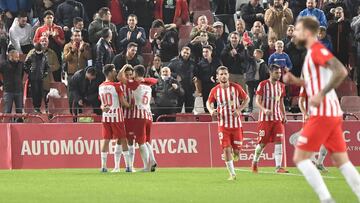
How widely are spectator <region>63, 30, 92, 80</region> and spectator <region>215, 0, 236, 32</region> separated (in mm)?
4552

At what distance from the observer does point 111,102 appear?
22.2 meters

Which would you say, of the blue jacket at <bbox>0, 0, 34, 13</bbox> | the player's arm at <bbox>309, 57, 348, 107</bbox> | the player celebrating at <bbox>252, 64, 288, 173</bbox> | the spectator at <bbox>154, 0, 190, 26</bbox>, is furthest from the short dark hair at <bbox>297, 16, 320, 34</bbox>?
the blue jacket at <bbox>0, 0, 34, 13</bbox>

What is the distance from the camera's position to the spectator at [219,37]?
27.0m

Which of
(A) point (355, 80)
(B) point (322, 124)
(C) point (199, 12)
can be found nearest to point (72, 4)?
(C) point (199, 12)

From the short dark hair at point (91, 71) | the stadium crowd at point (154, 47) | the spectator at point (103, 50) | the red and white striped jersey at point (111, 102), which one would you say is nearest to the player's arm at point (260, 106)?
the red and white striped jersey at point (111, 102)

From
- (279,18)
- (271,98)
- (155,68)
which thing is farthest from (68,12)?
(271,98)

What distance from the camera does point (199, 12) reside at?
29.6 m

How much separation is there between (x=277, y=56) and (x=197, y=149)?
9.78 ft

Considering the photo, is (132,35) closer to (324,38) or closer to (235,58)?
(235,58)

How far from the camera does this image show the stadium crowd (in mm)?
25719

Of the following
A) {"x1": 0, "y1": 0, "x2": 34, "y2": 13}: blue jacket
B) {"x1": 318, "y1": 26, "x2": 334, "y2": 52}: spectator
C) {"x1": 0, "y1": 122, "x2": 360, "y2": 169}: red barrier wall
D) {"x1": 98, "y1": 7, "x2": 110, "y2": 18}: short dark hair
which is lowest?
{"x1": 0, "y1": 122, "x2": 360, "y2": 169}: red barrier wall

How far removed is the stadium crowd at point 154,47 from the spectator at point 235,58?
25mm

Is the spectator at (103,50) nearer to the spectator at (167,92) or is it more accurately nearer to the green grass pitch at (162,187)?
the spectator at (167,92)

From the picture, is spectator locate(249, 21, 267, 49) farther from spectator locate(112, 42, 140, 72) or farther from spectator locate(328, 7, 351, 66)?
spectator locate(112, 42, 140, 72)
